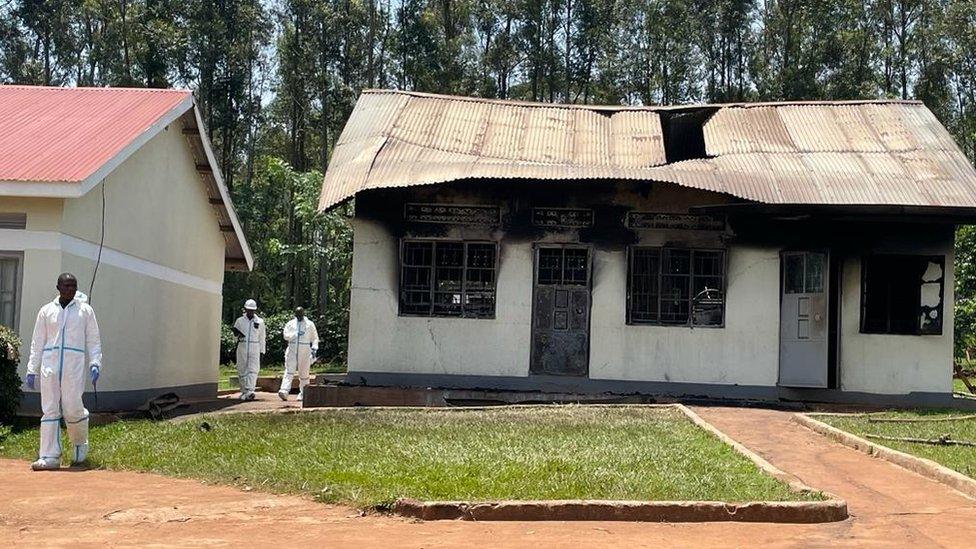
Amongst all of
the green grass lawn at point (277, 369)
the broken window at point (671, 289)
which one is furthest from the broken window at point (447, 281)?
the green grass lawn at point (277, 369)

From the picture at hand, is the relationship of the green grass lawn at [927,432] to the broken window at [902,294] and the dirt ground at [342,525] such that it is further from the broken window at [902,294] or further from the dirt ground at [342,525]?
the broken window at [902,294]

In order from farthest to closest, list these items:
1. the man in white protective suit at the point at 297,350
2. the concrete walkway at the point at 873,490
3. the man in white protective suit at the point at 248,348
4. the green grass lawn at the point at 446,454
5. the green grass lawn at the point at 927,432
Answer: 1. the man in white protective suit at the point at 248,348
2. the man in white protective suit at the point at 297,350
3. the green grass lawn at the point at 927,432
4. the green grass lawn at the point at 446,454
5. the concrete walkway at the point at 873,490

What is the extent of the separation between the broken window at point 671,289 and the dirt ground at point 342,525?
806cm

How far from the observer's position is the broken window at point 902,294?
55.6 feet

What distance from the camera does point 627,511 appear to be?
732 cm

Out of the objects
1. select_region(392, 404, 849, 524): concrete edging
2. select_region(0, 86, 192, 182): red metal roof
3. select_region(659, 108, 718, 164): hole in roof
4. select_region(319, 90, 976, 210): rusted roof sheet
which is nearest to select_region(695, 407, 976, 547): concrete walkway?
select_region(392, 404, 849, 524): concrete edging

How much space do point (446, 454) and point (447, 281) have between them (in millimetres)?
7687

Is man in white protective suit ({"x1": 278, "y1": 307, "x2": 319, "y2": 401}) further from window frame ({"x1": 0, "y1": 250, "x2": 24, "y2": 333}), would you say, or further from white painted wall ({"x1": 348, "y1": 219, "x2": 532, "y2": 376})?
window frame ({"x1": 0, "y1": 250, "x2": 24, "y2": 333})

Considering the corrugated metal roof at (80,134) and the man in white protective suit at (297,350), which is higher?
the corrugated metal roof at (80,134)

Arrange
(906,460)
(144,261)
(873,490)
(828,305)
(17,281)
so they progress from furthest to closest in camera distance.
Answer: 1. (828,305)
2. (144,261)
3. (17,281)
4. (906,460)
5. (873,490)

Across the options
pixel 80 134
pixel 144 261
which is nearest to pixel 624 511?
pixel 80 134

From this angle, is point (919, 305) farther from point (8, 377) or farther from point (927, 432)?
point (8, 377)

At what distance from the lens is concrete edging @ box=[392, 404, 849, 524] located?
7.27 meters

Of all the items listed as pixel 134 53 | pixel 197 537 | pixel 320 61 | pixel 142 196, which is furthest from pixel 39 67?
pixel 197 537
